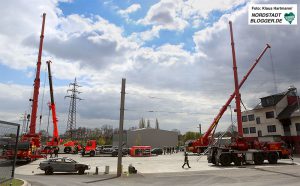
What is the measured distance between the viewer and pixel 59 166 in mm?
24891

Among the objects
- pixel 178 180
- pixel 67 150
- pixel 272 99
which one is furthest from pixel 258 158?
pixel 67 150

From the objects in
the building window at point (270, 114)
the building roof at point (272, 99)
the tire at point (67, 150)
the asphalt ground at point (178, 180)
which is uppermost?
the building roof at point (272, 99)

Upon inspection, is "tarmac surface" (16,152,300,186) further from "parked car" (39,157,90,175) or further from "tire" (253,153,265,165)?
"tire" (253,153,265,165)

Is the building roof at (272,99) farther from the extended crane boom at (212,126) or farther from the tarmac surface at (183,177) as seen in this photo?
the tarmac surface at (183,177)

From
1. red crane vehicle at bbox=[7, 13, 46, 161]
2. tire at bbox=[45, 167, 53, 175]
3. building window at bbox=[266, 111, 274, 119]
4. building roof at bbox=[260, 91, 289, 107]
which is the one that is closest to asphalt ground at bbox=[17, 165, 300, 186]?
tire at bbox=[45, 167, 53, 175]

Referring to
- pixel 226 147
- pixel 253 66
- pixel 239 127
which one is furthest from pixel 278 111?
pixel 226 147

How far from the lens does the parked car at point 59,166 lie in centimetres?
2459

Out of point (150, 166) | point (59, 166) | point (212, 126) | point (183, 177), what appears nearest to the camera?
point (183, 177)

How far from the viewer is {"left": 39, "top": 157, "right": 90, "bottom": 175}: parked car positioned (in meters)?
24.6

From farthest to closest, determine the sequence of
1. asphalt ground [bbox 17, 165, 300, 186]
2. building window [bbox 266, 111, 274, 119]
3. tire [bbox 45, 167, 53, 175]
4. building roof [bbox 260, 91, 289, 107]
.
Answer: building window [bbox 266, 111, 274, 119], building roof [bbox 260, 91, 289, 107], tire [bbox 45, 167, 53, 175], asphalt ground [bbox 17, 165, 300, 186]

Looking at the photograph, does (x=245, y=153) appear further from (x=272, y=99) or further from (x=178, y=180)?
(x=272, y=99)

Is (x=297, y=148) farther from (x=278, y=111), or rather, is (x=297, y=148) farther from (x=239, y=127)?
(x=239, y=127)

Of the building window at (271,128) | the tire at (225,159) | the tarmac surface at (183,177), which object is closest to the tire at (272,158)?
the tire at (225,159)

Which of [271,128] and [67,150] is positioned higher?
[271,128]
